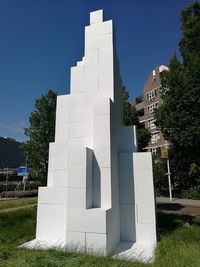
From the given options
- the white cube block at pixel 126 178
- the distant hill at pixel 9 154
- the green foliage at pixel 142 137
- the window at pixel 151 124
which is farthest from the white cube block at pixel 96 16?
the distant hill at pixel 9 154

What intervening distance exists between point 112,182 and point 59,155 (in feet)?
6.43

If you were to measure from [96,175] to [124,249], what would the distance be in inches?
79.4

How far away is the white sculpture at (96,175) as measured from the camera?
210 inches

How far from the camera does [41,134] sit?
763 inches

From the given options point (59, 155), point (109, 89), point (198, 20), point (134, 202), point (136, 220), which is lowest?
point (136, 220)

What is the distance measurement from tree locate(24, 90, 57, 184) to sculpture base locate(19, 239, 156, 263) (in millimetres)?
13182

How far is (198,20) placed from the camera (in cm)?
1630

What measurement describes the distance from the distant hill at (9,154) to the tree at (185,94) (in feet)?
112

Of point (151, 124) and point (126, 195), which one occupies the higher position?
point (151, 124)

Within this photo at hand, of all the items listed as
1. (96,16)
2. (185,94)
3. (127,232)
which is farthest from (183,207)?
(96,16)

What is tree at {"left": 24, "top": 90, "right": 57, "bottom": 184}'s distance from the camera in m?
18.8

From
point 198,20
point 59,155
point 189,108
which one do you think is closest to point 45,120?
point 189,108

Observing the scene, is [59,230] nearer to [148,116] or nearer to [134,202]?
[134,202]

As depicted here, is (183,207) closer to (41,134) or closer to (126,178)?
(126,178)
